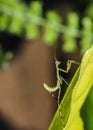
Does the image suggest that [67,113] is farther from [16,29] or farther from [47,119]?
[47,119]

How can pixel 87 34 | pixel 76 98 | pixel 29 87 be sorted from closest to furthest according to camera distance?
pixel 76 98 < pixel 87 34 < pixel 29 87

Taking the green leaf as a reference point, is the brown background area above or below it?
below

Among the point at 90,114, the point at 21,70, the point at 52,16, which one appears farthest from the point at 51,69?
the point at 90,114

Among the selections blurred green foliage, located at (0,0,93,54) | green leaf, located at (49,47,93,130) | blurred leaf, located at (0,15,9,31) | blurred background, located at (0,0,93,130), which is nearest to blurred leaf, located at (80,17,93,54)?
blurred green foliage, located at (0,0,93,54)

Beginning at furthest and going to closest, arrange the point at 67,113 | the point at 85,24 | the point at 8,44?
the point at 8,44
the point at 85,24
the point at 67,113

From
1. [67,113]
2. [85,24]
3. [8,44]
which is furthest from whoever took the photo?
[8,44]

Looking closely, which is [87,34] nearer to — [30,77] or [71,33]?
[71,33]

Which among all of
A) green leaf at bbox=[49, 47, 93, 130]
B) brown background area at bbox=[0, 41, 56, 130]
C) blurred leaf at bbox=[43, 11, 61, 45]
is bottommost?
brown background area at bbox=[0, 41, 56, 130]

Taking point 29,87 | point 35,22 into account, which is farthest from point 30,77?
point 35,22

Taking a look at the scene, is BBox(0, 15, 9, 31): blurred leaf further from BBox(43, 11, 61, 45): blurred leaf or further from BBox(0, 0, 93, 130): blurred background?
BBox(0, 0, 93, 130): blurred background
